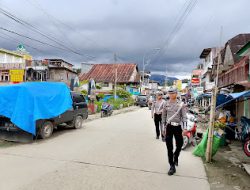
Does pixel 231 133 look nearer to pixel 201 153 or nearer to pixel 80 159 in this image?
pixel 201 153

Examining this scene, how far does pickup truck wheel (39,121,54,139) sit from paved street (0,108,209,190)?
60cm

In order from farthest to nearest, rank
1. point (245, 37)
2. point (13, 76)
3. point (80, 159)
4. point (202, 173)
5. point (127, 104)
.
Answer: point (127, 104), point (13, 76), point (245, 37), point (80, 159), point (202, 173)

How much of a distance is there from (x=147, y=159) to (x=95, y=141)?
318 centimetres

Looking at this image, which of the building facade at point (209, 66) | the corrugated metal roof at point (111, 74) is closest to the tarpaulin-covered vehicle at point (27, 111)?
the building facade at point (209, 66)

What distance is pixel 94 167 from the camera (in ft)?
20.9

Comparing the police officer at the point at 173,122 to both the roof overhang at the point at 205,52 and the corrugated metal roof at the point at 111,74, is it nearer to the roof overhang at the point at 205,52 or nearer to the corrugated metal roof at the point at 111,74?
the roof overhang at the point at 205,52

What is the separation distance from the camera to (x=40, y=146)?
886cm

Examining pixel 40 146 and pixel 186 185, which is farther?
pixel 40 146

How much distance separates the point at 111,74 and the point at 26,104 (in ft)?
140

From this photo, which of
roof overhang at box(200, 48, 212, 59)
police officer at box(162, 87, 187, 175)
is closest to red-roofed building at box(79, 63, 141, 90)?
roof overhang at box(200, 48, 212, 59)

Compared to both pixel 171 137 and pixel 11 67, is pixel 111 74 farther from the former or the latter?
pixel 171 137

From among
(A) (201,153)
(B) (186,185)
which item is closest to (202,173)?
(B) (186,185)

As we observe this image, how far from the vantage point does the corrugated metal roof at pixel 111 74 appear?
51.0m

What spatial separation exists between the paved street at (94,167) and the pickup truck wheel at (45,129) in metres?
0.60
